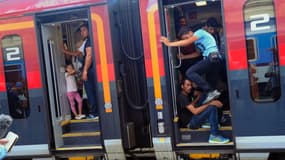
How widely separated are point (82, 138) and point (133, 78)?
46.4 inches

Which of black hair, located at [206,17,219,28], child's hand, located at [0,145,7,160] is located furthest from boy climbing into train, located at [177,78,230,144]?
child's hand, located at [0,145,7,160]

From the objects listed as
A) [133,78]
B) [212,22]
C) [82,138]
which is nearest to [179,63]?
[133,78]

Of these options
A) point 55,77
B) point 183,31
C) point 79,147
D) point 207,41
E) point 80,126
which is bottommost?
point 79,147

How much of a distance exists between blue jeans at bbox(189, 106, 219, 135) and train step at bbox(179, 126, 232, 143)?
0.09 meters

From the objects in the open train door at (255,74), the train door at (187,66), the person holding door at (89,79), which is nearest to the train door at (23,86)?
the person holding door at (89,79)

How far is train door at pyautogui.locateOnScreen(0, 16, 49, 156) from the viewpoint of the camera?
6430 mm

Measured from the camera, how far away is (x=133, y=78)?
6.24 metres

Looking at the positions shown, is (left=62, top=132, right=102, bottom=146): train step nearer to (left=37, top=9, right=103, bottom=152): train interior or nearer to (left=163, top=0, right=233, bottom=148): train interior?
(left=37, top=9, right=103, bottom=152): train interior

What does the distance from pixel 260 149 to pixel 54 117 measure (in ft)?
9.59

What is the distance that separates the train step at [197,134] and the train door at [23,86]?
1.95m

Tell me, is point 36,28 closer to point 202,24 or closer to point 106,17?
point 106,17

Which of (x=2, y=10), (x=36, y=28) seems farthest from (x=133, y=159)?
(x=2, y=10)

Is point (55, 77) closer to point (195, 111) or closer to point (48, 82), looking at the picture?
point (48, 82)

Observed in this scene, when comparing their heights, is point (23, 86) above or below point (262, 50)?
Answer: below
